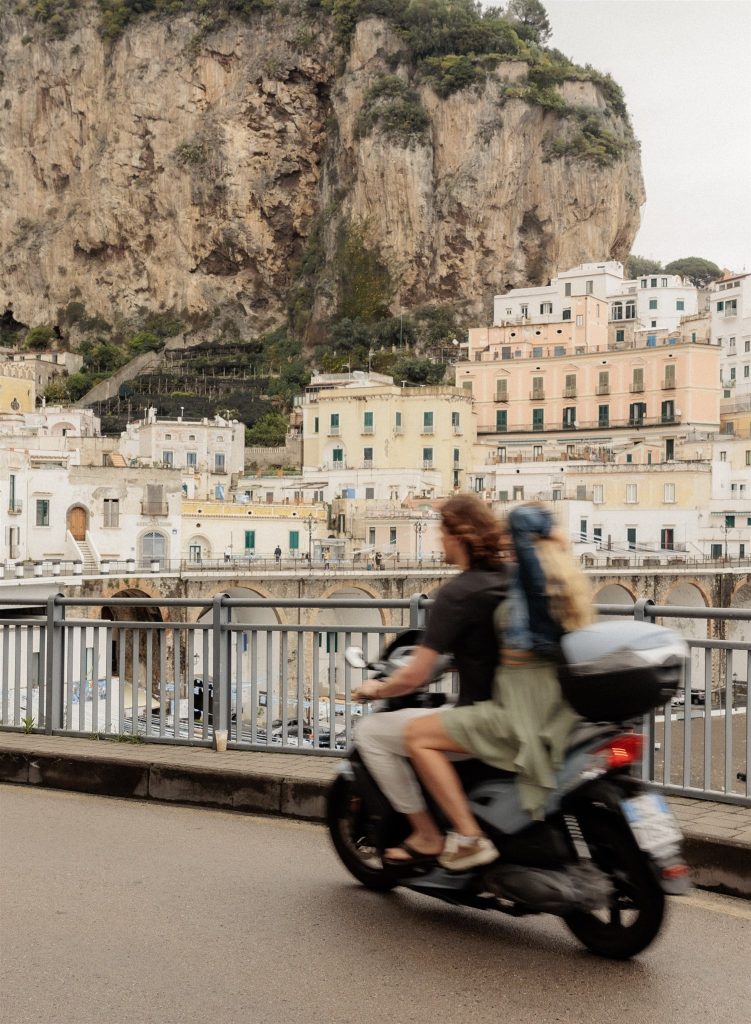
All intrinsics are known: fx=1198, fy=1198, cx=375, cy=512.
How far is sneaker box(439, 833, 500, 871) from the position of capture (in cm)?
472

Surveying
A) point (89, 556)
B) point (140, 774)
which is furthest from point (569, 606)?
point (89, 556)

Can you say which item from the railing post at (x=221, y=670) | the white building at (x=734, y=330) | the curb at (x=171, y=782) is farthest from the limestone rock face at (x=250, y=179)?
the curb at (x=171, y=782)

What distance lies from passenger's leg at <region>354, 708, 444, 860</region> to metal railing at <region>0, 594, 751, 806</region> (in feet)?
3.88

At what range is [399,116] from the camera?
104812mm

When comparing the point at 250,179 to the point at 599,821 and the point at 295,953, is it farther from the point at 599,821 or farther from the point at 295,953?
the point at 599,821

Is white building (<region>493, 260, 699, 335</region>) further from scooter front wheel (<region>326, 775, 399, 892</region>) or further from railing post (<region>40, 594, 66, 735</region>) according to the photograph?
scooter front wheel (<region>326, 775, 399, 892</region>)

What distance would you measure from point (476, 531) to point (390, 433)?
69029 mm

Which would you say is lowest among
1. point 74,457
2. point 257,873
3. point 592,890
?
point 257,873

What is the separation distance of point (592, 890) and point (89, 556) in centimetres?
5027

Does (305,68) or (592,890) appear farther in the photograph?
(305,68)

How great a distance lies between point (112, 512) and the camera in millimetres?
54719

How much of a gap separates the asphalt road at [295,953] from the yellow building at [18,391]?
9537cm

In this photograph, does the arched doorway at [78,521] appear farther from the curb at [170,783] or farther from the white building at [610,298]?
the curb at [170,783]

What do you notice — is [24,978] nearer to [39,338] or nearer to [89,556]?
[89,556]
